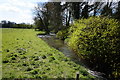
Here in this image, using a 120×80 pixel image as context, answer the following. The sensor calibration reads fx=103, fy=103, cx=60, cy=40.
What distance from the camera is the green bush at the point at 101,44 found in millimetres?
5320

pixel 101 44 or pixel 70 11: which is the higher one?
pixel 70 11

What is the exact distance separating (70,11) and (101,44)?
20.1 meters

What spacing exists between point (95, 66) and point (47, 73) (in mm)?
3160

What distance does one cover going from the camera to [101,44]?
552 centimetres

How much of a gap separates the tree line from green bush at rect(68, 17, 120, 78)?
44.2 ft

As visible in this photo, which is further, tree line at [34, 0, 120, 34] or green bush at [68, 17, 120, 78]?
tree line at [34, 0, 120, 34]

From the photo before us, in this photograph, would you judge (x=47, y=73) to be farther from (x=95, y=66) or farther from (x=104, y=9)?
(x=104, y=9)

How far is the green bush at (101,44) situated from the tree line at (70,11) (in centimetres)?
1349

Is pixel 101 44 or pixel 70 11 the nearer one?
pixel 101 44

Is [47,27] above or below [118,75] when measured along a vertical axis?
above

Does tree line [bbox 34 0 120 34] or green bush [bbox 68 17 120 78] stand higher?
tree line [bbox 34 0 120 34]

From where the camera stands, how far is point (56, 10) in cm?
2667

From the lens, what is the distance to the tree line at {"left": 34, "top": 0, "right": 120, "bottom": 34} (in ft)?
68.1

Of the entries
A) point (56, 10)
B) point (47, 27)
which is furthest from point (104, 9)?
point (47, 27)
